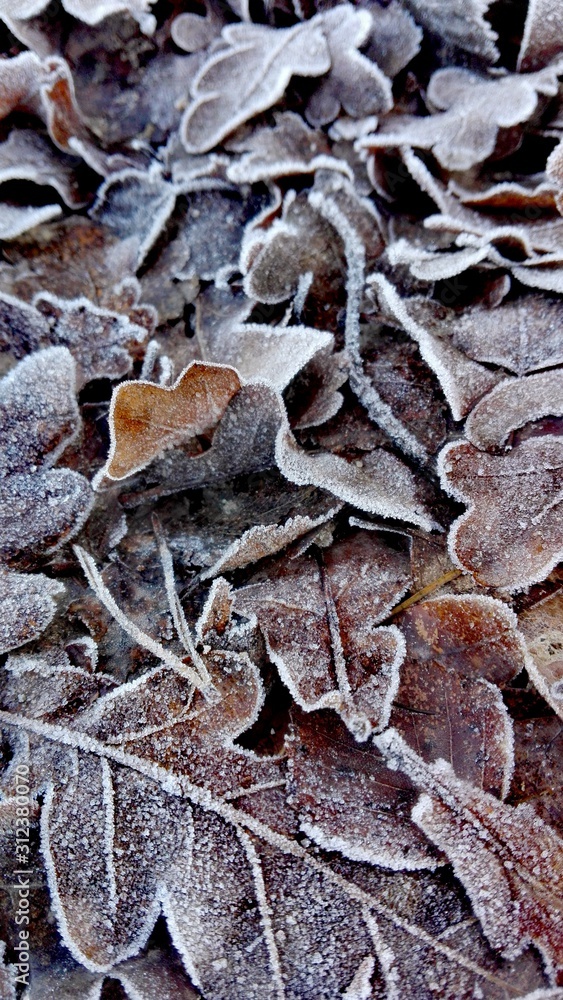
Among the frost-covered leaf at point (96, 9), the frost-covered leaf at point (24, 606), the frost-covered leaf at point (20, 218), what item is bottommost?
the frost-covered leaf at point (24, 606)

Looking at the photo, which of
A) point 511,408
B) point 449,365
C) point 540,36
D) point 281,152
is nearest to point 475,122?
point 540,36

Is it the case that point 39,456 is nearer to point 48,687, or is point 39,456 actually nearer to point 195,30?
point 48,687

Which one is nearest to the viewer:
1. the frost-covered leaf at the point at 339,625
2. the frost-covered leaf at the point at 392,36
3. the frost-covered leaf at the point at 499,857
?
the frost-covered leaf at the point at 499,857

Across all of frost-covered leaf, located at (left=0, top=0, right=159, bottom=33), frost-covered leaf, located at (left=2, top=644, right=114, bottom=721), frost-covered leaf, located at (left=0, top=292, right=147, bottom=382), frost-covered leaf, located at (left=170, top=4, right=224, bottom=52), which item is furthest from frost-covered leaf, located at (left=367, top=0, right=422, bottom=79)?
frost-covered leaf, located at (left=2, top=644, right=114, bottom=721)

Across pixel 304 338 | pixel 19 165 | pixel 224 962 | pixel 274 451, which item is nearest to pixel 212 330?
pixel 304 338

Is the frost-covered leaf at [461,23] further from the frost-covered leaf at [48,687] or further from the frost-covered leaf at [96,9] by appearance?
→ the frost-covered leaf at [48,687]

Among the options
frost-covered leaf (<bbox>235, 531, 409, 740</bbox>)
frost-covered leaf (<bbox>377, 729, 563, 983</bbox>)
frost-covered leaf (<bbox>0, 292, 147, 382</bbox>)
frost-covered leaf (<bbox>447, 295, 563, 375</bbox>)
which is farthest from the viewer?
frost-covered leaf (<bbox>0, 292, 147, 382</bbox>)

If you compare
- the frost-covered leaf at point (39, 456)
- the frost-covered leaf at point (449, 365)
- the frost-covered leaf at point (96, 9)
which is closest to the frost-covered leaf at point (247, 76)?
the frost-covered leaf at point (96, 9)

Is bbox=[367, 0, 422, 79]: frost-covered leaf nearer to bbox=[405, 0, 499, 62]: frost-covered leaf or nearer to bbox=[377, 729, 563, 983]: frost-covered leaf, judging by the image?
bbox=[405, 0, 499, 62]: frost-covered leaf
